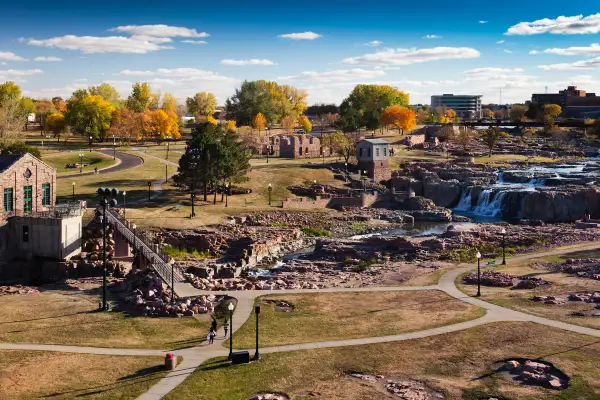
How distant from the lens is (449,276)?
51.4 m

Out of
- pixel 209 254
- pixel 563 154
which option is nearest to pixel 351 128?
pixel 563 154

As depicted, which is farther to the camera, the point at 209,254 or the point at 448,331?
the point at 209,254

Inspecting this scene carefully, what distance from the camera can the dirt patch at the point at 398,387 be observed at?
27.9 metres

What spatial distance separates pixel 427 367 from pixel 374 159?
82.2 metres

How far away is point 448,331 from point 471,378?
21.0 ft

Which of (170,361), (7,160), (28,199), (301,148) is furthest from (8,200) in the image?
(301,148)

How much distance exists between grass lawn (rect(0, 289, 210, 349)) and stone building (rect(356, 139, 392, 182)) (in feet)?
240

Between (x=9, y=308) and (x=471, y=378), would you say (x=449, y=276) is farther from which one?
(x=9, y=308)

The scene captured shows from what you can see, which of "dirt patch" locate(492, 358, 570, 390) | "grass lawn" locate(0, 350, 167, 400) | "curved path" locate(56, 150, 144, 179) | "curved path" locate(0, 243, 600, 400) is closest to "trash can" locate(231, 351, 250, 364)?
"curved path" locate(0, 243, 600, 400)

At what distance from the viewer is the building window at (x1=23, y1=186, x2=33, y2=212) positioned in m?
57.7

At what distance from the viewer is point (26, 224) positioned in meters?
55.2

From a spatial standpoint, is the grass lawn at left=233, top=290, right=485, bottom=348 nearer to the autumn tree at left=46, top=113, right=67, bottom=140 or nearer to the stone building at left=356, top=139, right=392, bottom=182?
the stone building at left=356, top=139, right=392, bottom=182

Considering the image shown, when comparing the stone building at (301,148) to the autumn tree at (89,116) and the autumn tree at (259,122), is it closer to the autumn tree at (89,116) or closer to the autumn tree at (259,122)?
the autumn tree at (259,122)

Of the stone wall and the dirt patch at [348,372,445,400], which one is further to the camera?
the stone wall
